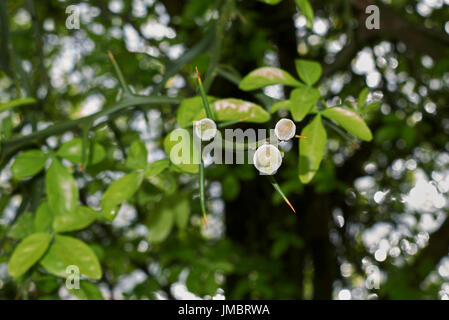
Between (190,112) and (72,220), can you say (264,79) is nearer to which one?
(190,112)

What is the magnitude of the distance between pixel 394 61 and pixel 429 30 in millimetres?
643

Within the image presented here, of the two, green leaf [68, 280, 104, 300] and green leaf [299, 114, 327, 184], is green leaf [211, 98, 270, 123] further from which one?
green leaf [68, 280, 104, 300]

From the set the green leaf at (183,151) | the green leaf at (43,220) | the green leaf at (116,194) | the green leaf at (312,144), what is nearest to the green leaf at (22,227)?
the green leaf at (43,220)

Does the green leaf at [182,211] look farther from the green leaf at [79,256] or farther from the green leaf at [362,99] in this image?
the green leaf at [362,99]

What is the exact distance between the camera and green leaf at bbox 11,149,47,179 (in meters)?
0.61

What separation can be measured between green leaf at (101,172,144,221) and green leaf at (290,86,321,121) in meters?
0.20

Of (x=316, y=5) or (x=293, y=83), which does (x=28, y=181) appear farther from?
(x=316, y=5)

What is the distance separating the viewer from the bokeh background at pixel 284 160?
4.04 ft

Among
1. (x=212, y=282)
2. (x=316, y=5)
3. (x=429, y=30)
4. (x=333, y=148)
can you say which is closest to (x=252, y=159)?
(x=212, y=282)

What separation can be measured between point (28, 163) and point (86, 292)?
184 millimetres

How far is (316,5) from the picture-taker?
1420mm

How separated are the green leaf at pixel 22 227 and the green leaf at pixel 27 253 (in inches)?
4.4

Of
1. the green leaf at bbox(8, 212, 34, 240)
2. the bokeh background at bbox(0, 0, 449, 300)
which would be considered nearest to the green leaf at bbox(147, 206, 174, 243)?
the bokeh background at bbox(0, 0, 449, 300)

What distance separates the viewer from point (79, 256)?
56 cm
